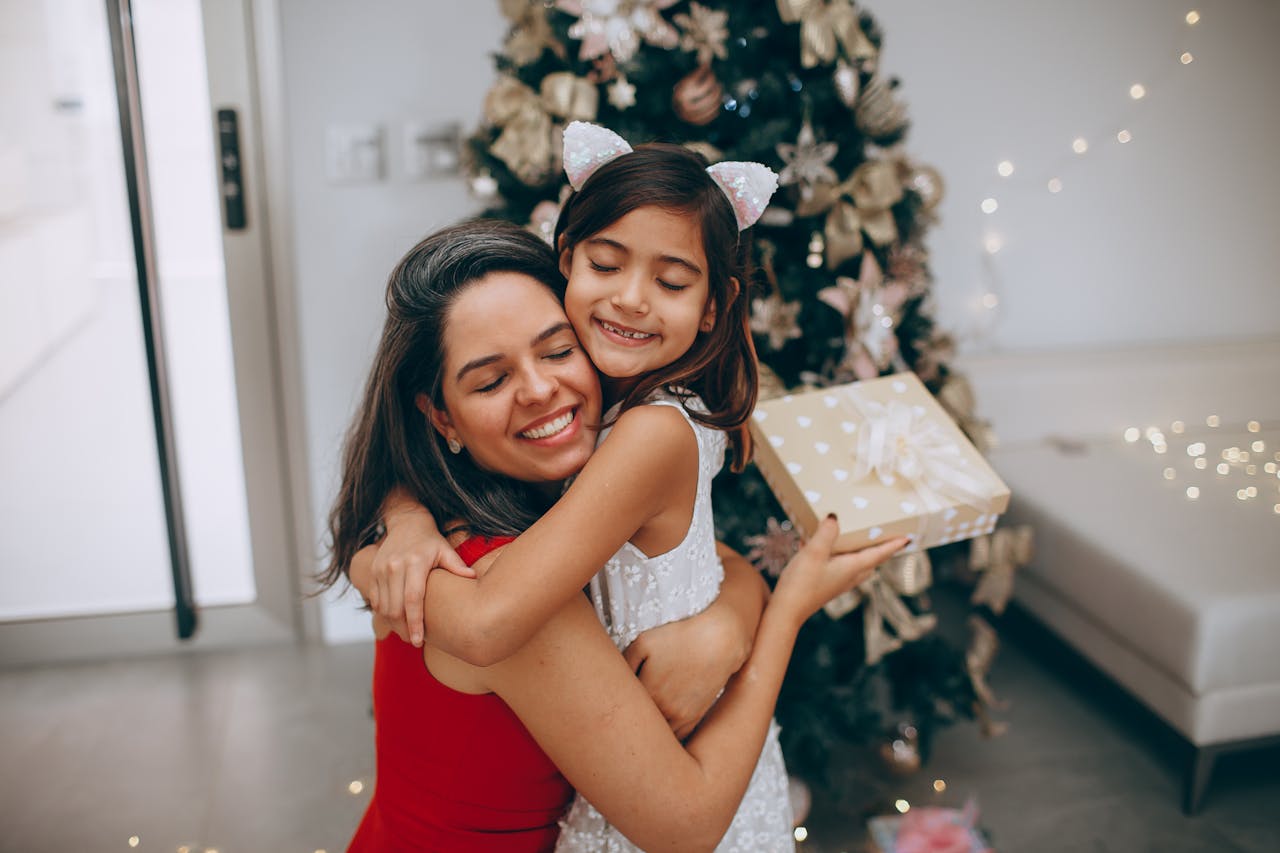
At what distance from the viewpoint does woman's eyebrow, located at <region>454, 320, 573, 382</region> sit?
3.08ft

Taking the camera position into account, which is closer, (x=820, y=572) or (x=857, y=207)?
(x=820, y=572)

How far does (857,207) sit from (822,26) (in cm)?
32

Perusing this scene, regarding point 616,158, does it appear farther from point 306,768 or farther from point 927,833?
point 306,768

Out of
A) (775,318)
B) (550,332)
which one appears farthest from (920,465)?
(550,332)

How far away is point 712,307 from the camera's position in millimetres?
1109

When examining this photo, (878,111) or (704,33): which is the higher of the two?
(704,33)

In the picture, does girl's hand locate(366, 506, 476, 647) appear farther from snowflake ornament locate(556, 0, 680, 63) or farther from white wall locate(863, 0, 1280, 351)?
white wall locate(863, 0, 1280, 351)

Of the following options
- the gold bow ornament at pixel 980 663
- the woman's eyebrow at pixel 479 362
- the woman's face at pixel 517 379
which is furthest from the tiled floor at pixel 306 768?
the woman's eyebrow at pixel 479 362

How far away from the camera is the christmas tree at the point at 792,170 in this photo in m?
1.59

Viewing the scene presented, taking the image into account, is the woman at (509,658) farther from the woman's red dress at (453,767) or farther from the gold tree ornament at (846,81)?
the gold tree ornament at (846,81)

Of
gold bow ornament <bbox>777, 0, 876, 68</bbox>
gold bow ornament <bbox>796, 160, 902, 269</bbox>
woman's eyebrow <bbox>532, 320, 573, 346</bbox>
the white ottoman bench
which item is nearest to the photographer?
woman's eyebrow <bbox>532, 320, 573, 346</bbox>

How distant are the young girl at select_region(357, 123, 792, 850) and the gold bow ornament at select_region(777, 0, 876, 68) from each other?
23.9 inches

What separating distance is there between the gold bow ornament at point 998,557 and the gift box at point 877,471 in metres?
0.60

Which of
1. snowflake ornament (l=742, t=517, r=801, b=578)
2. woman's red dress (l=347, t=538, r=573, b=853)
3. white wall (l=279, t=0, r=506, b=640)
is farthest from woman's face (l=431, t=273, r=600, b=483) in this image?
white wall (l=279, t=0, r=506, b=640)
